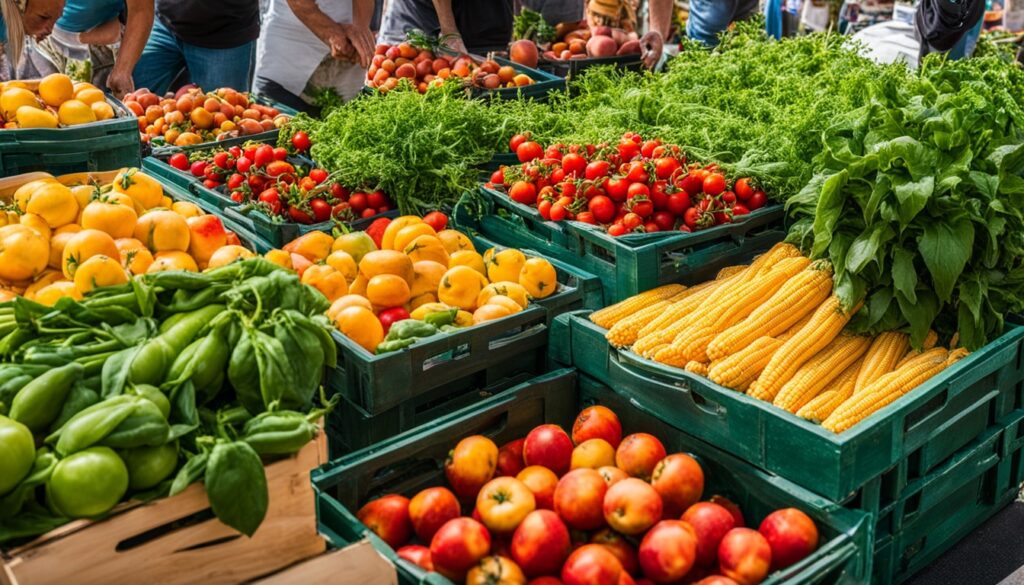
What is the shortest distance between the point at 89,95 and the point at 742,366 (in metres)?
2.43

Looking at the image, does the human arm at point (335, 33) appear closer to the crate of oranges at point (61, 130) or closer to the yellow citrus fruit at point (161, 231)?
the crate of oranges at point (61, 130)

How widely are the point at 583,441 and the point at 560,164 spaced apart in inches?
48.5

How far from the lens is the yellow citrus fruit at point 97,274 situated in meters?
2.21

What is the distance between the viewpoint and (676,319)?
2.70 m

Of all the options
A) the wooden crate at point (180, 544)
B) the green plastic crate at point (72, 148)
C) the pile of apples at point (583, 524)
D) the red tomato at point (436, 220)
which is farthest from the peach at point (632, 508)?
the green plastic crate at point (72, 148)

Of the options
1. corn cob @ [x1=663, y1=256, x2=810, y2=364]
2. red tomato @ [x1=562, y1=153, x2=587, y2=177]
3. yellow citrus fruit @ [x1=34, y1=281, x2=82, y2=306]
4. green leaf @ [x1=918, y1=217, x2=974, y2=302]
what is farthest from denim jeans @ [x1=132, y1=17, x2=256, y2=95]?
green leaf @ [x1=918, y1=217, x2=974, y2=302]

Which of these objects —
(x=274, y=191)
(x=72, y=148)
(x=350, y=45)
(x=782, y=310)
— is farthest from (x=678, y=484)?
(x=350, y=45)

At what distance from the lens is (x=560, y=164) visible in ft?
11.1

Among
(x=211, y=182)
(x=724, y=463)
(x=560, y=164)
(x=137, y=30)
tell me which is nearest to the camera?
(x=724, y=463)

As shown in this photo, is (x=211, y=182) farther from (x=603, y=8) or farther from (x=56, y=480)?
(x=603, y=8)

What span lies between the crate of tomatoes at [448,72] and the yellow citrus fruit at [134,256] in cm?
223

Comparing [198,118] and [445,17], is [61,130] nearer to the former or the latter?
[198,118]

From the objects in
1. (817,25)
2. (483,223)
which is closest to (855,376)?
(483,223)

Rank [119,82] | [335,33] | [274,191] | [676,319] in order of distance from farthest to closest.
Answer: [335,33] → [119,82] → [274,191] → [676,319]
